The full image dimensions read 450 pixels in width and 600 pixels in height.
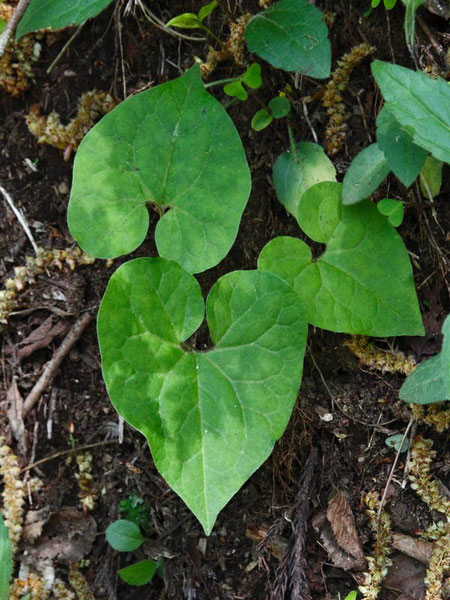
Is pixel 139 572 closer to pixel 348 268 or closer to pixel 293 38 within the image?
pixel 348 268

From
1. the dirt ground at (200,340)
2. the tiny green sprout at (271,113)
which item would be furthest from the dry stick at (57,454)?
the tiny green sprout at (271,113)

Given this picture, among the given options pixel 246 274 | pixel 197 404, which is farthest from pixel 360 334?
pixel 197 404

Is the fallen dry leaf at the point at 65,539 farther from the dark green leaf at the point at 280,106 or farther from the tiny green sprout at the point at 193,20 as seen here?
the tiny green sprout at the point at 193,20

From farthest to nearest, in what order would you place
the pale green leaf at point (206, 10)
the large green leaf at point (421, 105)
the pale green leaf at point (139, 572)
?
the pale green leaf at point (139, 572) → the pale green leaf at point (206, 10) → the large green leaf at point (421, 105)

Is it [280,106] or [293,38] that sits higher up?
[293,38]

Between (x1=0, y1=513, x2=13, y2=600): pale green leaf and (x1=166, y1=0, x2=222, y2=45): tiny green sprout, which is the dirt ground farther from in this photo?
(x1=0, y1=513, x2=13, y2=600): pale green leaf

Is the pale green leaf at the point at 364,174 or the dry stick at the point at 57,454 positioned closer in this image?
the pale green leaf at the point at 364,174

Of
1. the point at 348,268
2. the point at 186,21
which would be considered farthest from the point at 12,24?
the point at 348,268

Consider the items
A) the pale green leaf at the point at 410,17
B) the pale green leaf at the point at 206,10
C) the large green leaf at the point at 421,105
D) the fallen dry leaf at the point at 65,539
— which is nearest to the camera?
the large green leaf at the point at 421,105
